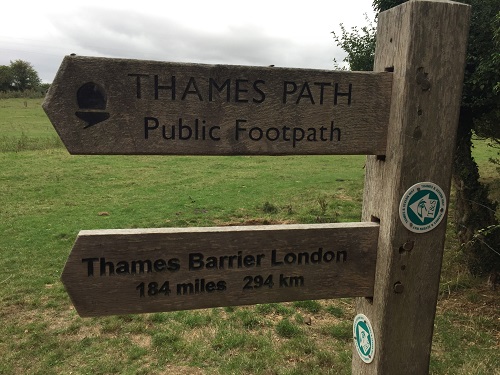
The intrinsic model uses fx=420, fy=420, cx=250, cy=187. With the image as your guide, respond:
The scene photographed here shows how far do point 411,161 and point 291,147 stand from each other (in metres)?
0.58

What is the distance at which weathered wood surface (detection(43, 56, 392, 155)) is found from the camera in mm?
1743

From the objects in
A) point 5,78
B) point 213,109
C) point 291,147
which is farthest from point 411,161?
point 5,78

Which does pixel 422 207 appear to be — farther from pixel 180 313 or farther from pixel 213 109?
pixel 180 313

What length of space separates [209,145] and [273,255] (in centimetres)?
62

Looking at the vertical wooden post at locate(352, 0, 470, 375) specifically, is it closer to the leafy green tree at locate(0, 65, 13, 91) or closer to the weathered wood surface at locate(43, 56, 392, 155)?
the weathered wood surface at locate(43, 56, 392, 155)

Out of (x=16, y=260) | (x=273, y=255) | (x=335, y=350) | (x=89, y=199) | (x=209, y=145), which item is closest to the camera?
(x=209, y=145)

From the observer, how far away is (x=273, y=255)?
80.4 inches

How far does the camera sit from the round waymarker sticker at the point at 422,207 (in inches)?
79.7

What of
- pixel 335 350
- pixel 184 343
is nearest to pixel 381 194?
pixel 335 350

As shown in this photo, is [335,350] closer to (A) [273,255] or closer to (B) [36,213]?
(A) [273,255]

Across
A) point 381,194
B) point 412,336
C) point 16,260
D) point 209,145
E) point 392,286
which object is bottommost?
point 16,260

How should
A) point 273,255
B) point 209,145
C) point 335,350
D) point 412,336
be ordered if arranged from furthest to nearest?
point 335,350 < point 412,336 < point 273,255 < point 209,145

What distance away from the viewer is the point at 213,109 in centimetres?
186

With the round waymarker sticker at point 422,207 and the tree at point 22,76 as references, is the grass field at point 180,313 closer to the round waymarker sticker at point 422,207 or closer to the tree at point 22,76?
the round waymarker sticker at point 422,207
